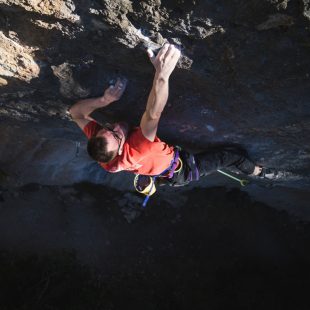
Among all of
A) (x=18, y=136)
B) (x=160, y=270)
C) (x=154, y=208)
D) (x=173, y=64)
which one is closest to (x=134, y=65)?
(x=173, y=64)

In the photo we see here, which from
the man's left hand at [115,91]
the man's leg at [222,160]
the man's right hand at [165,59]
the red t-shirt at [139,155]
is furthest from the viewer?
the man's leg at [222,160]

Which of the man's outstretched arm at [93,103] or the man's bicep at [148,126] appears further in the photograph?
the man's outstretched arm at [93,103]

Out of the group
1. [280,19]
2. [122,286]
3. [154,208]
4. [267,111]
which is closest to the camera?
[280,19]

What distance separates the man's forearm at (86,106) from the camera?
3516 mm

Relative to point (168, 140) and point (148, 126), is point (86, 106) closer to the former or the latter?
point (148, 126)

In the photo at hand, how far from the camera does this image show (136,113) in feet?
12.6

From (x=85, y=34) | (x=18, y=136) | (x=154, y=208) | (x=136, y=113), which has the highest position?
(x=85, y=34)

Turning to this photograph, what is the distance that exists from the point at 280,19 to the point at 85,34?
58.9 inches

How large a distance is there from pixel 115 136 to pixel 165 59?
0.97 metres

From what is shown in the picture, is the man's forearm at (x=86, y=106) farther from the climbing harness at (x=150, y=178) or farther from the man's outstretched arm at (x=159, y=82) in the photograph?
the climbing harness at (x=150, y=178)

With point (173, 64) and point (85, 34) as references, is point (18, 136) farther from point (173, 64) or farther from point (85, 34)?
point (173, 64)

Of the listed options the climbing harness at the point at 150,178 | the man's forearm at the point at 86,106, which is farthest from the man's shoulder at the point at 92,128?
the climbing harness at the point at 150,178

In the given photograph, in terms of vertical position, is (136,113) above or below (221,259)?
above

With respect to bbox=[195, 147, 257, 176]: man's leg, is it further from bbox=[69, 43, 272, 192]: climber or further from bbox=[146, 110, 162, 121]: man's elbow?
bbox=[146, 110, 162, 121]: man's elbow
